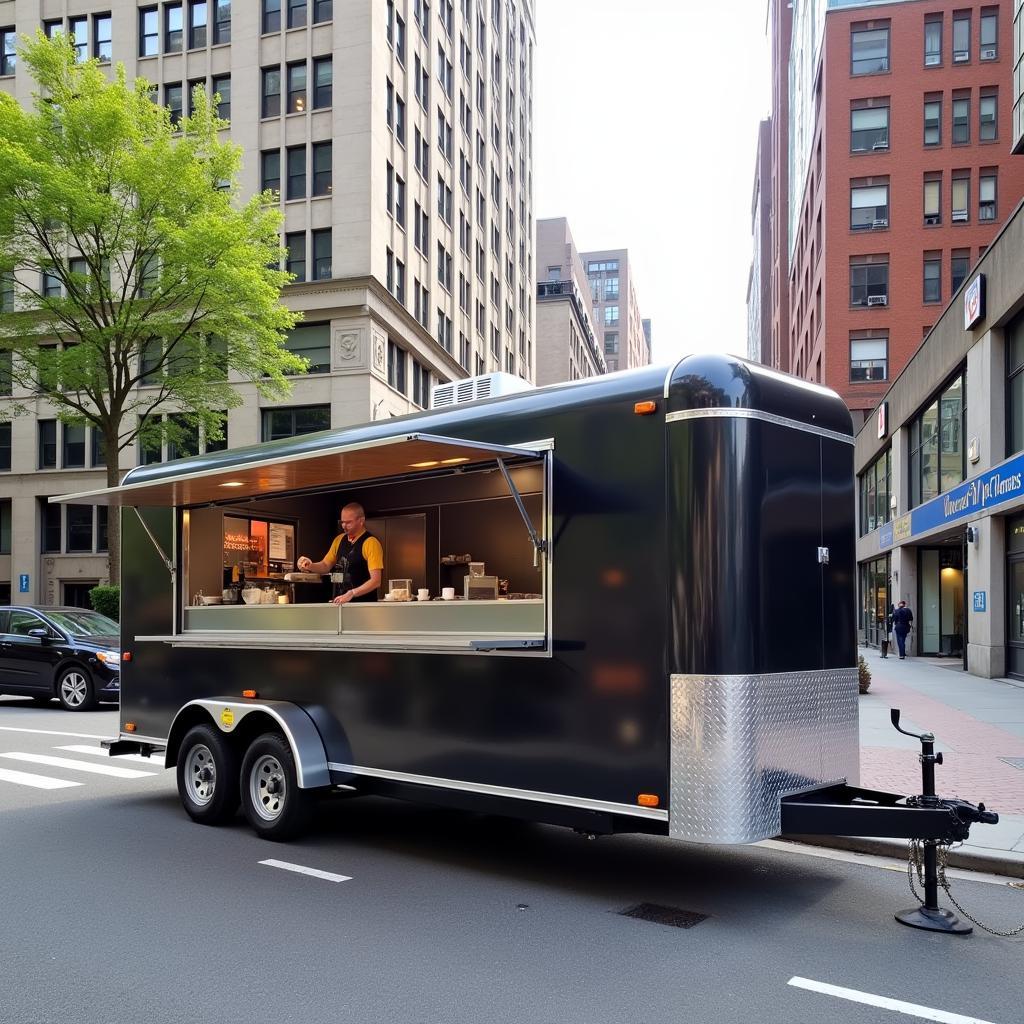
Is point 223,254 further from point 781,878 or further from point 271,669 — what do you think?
point 781,878

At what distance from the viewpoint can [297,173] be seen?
37.1 m

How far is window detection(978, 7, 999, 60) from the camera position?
1677 inches

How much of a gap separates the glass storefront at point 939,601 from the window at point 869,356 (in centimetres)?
1605

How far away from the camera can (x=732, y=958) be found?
16.8ft

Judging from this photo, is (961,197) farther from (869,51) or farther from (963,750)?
(963,750)

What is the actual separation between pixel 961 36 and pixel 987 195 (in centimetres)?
695

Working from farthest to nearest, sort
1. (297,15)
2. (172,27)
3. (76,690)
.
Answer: (172,27), (297,15), (76,690)

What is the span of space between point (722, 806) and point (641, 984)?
3.54 feet

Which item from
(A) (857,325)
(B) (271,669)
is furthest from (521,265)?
(B) (271,669)

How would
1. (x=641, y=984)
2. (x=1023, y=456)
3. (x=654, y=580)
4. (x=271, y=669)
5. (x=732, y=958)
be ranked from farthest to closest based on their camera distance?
(x=1023, y=456), (x=271, y=669), (x=654, y=580), (x=732, y=958), (x=641, y=984)

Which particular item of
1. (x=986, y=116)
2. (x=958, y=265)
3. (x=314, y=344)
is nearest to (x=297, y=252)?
(x=314, y=344)

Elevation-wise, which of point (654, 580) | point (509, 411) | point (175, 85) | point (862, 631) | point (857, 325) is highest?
point (175, 85)

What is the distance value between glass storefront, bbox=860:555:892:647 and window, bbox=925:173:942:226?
15.2 m

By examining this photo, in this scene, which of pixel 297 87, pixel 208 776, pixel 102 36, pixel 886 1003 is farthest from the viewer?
pixel 102 36
